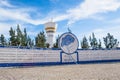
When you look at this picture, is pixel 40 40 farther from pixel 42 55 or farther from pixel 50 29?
pixel 42 55

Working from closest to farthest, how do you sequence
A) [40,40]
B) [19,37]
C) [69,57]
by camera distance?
[69,57] → [19,37] → [40,40]

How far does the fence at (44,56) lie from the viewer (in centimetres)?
2473

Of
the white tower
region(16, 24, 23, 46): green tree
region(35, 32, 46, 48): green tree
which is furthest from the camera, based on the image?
region(35, 32, 46, 48): green tree

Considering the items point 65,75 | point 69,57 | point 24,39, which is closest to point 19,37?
point 24,39

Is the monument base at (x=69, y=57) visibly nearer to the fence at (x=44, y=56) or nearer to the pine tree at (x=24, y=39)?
the fence at (x=44, y=56)

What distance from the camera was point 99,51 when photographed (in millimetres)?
33906

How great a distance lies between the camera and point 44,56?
28234 millimetres

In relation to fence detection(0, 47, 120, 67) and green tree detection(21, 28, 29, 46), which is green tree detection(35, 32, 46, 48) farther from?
fence detection(0, 47, 120, 67)

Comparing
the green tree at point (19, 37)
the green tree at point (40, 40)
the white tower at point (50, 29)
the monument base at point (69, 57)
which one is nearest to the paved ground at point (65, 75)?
the monument base at point (69, 57)

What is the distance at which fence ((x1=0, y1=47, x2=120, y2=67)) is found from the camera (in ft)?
81.1

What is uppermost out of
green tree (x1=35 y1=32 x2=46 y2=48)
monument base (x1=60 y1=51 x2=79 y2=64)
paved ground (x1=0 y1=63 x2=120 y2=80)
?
green tree (x1=35 y1=32 x2=46 y2=48)

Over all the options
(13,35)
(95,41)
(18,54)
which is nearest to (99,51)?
(18,54)

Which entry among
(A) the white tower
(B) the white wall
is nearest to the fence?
(B) the white wall

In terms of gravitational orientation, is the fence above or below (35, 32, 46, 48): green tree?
below
